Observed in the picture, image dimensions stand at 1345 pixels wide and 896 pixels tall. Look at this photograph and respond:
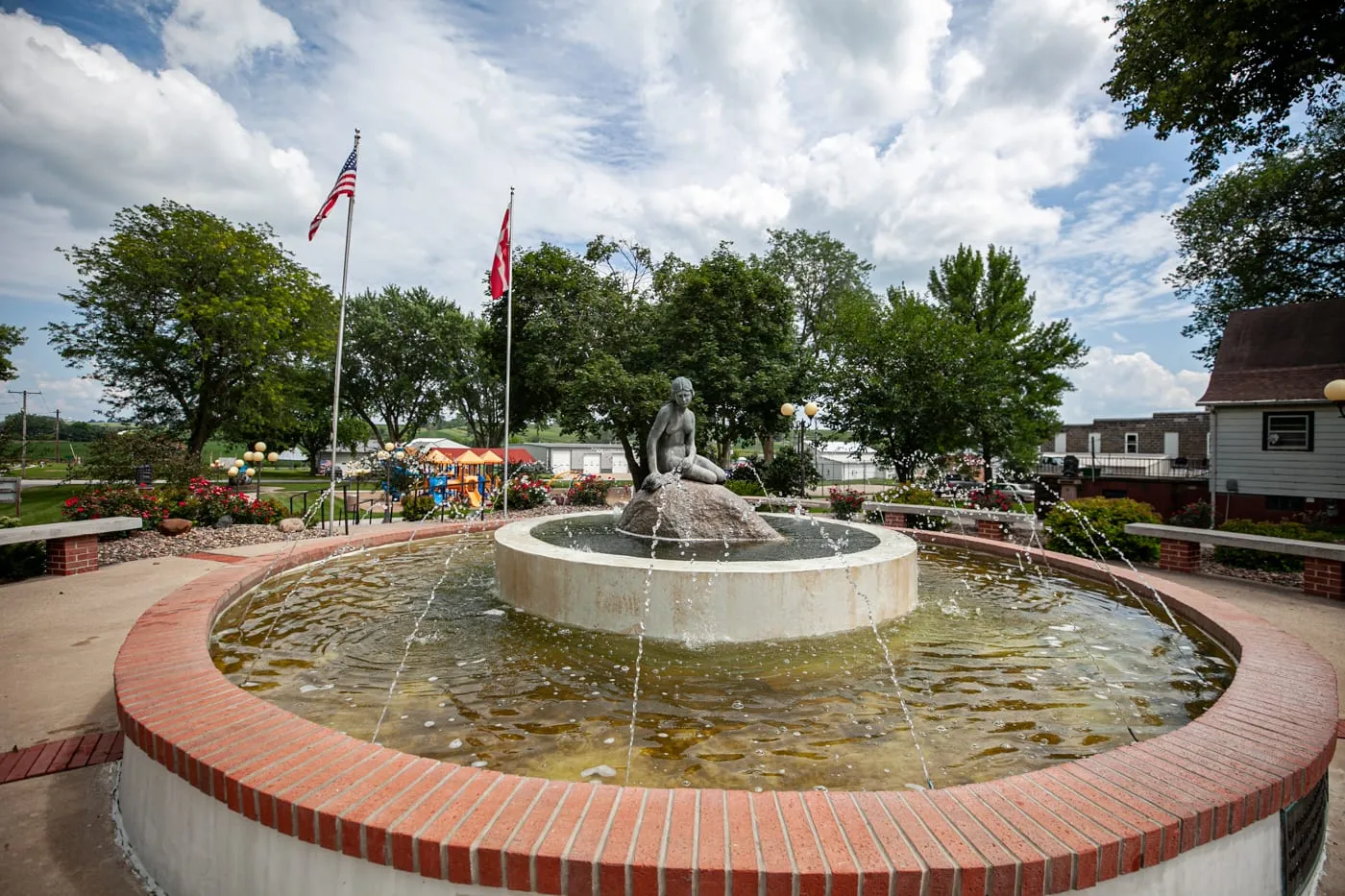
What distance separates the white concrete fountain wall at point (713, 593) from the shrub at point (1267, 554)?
27.8 feet

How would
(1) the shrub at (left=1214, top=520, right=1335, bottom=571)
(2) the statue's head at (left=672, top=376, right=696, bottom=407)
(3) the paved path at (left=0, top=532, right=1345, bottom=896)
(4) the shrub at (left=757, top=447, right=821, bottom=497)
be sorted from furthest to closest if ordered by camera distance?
(4) the shrub at (left=757, top=447, right=821, bottom=497) < (1) the shrub at (left=1214, top=520, right=1335, bottom=571) < (2) the statue's head at (left=672, top=376, right=696, bottom=407) < (3) the paved path at (left=0, top=532, right=1345, bottom=896)

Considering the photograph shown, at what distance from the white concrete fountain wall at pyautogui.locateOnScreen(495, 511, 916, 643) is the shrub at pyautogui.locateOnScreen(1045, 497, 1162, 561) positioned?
702 cm

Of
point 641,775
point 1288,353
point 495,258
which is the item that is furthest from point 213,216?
point 1288,353

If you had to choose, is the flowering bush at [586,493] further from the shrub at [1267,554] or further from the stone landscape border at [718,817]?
the stone landscape border at [718,817]

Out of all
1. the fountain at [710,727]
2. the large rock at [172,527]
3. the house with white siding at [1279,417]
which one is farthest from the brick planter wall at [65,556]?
the house with white siding at [1279,417]

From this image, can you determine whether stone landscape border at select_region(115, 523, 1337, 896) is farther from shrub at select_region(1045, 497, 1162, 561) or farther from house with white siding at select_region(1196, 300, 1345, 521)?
house with white siding at select_region(1196, 300, 1345, 521)

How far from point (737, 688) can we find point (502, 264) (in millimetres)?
12913

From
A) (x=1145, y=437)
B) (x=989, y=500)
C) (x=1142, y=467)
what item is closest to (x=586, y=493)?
(x=989, y=500)

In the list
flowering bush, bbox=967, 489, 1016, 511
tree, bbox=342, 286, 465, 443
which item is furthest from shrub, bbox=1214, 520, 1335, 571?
tree, bbox=342, 286, 465, 443

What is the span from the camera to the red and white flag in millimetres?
14773

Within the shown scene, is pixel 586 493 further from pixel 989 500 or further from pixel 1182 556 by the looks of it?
pixel 1182 556

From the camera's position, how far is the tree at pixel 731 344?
22797 mm

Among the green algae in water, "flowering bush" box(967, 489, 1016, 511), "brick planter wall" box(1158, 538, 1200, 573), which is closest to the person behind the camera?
the green algae in water

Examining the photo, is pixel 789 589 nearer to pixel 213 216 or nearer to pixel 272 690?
pixel 272 690
